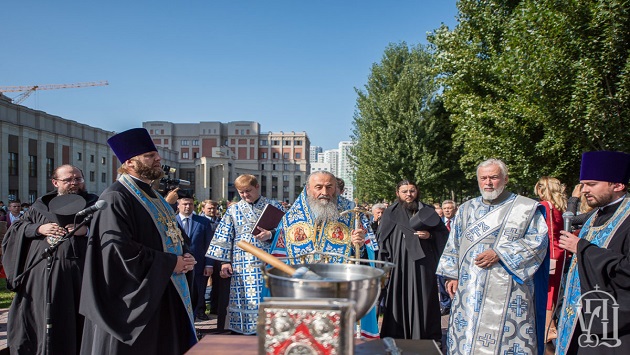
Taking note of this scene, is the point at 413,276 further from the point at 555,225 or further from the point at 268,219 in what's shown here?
the point at 268,219

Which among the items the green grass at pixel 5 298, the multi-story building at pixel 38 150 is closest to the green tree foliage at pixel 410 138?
the green grass at pixel 5 298

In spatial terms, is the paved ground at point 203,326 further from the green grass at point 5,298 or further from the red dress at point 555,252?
the red dress at point 555,252

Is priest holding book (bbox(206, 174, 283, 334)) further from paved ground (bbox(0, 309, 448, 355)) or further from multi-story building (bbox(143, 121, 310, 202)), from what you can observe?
multi-story building (bbox(143, 121, 310, 202))

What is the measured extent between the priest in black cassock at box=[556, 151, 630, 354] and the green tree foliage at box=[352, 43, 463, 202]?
57.0ft

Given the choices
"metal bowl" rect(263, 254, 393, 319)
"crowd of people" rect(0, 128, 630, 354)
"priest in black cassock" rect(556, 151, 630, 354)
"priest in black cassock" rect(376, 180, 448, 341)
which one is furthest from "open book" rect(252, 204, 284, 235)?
"metal bowl" rect(263, 254, 393, 319)

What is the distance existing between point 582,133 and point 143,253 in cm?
1087

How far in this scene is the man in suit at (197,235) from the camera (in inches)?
282

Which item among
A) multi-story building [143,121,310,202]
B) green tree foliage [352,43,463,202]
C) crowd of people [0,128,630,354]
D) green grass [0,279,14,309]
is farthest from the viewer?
multi-story building [143,121,310,202]

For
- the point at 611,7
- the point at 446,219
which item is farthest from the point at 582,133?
the point at 446,219

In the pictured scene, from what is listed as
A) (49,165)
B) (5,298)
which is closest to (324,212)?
(5,298)

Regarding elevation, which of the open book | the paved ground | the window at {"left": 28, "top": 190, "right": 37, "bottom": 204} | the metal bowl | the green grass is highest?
the metal bowl

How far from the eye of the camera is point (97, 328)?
2963 mm

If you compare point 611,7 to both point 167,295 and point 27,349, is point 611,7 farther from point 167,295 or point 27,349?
point 27,349

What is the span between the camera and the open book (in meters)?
5.15
